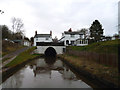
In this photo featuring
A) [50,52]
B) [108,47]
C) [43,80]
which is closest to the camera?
[43,80]

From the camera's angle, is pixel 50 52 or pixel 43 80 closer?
pixel 43 80

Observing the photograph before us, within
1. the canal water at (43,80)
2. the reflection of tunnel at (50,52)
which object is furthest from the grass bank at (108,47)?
the reflection of tunnel at (50,52)

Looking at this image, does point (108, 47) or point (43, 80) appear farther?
point (108, 47)

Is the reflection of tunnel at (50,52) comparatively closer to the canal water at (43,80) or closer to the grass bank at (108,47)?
the grass bank at (108,47)

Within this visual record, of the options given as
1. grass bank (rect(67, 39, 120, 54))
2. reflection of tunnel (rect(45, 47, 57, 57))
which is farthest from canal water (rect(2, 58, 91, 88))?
reflection of tunnel (rect(45, 47, 57, 57))

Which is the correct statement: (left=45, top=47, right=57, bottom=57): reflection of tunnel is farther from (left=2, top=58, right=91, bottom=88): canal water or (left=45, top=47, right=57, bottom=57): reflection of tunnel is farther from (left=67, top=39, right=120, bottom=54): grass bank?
(left=2, top=58, right=91, bottom=88): canal water

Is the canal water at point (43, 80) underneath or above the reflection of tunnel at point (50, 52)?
underneath

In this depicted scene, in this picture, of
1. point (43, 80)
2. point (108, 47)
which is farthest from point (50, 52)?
point (43, 80)

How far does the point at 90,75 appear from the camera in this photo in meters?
14.3

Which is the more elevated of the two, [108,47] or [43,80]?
[108,47]

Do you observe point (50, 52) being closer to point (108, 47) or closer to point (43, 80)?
point (108, 47)

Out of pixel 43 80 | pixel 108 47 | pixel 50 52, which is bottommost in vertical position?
pixel 43 80

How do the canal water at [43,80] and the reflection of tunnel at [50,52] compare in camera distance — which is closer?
the canal water at [43,80]

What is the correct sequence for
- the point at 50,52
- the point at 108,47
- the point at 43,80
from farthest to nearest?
the point at 50,52 → the point at 108,47 → the point at 43,80
